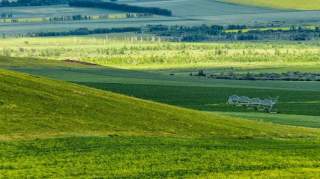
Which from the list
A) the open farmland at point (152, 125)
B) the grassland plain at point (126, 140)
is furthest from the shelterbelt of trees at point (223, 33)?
the grassland plain at point (126, 140)

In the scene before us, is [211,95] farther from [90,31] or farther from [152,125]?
[90,31]

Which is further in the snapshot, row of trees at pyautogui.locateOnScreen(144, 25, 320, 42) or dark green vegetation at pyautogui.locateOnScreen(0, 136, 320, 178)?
row of trees at pyautogui.locateOnScreen(144, 25, 320, 42)

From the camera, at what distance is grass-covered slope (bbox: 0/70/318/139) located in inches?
1694

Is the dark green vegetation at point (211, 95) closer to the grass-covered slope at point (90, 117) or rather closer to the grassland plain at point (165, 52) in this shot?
the grass-covered slope at point (90, 117)

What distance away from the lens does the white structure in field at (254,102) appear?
219 ft

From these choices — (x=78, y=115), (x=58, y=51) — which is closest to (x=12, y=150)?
(x=78, y=115)

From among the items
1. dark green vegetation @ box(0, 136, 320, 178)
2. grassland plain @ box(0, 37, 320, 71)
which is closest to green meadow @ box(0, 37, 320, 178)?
dark green vegetation @ box(0, 136, 320, 178)

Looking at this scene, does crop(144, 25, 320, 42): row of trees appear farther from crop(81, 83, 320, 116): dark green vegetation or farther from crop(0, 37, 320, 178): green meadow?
crop(0, 37, 320, 178): green meadow

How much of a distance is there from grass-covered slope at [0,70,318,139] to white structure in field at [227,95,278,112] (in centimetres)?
1256

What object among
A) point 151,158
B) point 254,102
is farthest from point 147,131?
point 254,102

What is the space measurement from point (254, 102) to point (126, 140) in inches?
1036

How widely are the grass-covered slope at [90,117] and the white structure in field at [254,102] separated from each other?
1256 cm

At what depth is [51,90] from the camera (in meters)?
48.8

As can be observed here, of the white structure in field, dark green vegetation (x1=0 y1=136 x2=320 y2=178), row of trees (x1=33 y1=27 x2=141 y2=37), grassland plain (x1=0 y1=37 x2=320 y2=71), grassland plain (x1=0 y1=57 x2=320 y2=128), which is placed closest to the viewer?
dark green vegetation (x1=0 y1=136 x2=320 y2=178)
